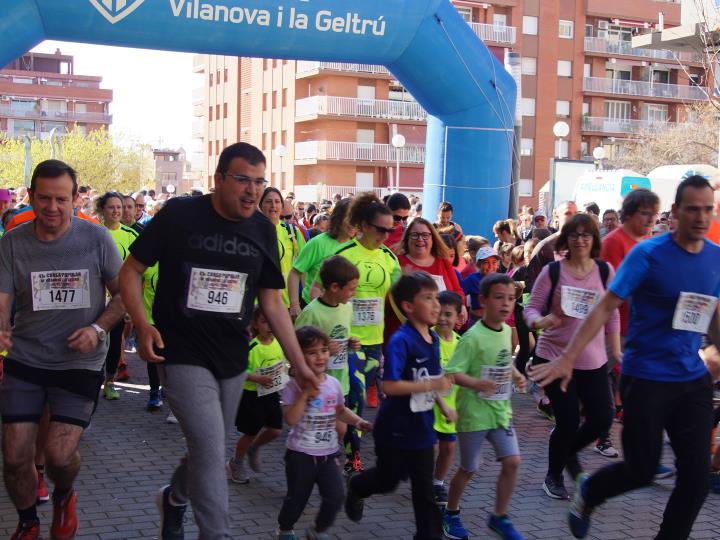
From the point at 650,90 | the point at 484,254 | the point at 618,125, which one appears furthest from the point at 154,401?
the point at 650,90

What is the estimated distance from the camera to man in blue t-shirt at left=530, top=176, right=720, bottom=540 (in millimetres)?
5109

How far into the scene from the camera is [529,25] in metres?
65.2

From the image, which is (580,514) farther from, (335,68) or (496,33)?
(496,33)

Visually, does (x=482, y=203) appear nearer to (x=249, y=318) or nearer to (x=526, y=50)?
(x=249, y=318)

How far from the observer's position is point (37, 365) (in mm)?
5207

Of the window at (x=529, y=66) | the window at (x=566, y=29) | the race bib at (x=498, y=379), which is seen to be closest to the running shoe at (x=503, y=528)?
the race bib at (x=498, y=379)

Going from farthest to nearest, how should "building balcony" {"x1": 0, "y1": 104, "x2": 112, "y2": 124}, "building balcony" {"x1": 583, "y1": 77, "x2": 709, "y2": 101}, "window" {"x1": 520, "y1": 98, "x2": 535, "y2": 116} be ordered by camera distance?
"building balcony" {"x1": 0, "y1": 104, "x2": 112, "y2": 124}
"building balcony" {"x1": 583, "y1": 77, "x2": 709, "y2": 101}
"window" {"x1": 520, "y1": 98, "x2": 535, "y2": 116}

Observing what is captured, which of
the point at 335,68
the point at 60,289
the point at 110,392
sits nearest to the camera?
the point at 60,289

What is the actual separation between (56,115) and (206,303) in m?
116

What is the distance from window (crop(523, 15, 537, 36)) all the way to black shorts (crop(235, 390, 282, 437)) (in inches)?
2407

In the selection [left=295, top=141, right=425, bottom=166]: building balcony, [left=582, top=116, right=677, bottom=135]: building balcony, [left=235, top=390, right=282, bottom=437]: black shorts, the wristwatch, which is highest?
[left=582, top=116, right=677, bottom=135]: building balcony

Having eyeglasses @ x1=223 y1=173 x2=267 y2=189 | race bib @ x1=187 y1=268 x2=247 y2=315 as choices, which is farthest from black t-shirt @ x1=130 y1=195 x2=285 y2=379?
eyeglasses @ x1=223 y1=173 x2=267 y2=189

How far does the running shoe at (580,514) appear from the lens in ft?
18.5

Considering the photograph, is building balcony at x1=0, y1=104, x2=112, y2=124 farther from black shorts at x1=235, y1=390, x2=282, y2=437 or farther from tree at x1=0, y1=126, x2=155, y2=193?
black shorts at x1=235, y1=390, x2=282, y2=437
